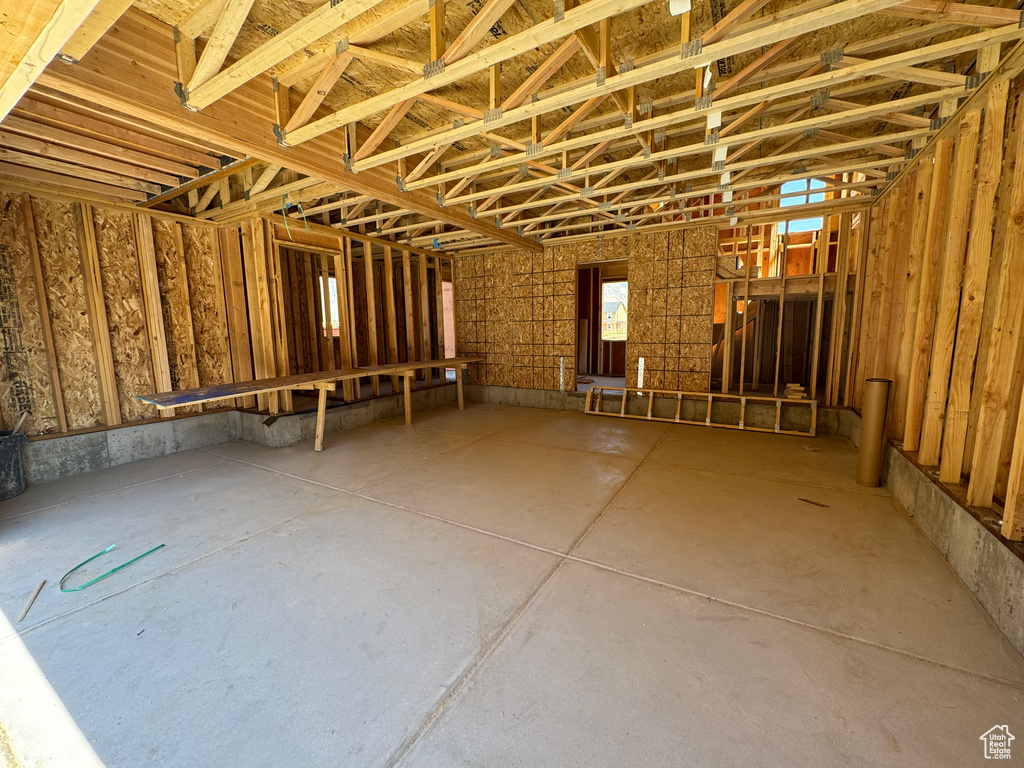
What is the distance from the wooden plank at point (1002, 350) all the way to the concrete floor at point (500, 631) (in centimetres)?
65

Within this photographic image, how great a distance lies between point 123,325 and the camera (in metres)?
4.91

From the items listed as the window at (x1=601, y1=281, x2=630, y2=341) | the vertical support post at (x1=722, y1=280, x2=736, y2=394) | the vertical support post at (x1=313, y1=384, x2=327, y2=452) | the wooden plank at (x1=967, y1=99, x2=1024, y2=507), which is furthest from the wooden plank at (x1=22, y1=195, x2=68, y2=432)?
the window at (x1=601, y1=281, x2=630, y2=341)

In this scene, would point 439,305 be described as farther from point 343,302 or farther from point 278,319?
point 278,319

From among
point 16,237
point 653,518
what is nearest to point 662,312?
point 653,518

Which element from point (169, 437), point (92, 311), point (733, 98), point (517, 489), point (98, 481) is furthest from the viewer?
point (169, 437)

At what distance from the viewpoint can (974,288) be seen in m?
2.61

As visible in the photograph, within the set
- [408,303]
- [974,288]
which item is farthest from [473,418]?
[974,288]

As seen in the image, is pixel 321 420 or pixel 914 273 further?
pixel 321 420

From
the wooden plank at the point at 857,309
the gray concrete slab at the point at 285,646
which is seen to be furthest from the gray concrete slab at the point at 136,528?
the wooden plank at the point at 857,309

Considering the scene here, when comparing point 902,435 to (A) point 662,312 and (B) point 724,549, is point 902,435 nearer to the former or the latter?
(B) point 724,549

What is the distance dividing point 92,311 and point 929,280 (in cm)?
830

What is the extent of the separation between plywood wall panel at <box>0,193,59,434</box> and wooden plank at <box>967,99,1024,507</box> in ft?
26.4

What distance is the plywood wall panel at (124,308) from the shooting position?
474 cm

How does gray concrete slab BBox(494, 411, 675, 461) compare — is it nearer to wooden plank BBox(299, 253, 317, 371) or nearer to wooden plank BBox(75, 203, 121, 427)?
wooden plank BBox(299, 253, 317, 371)
